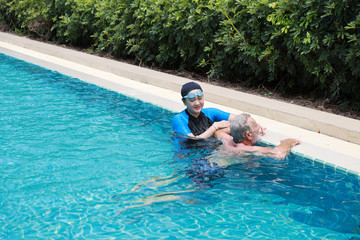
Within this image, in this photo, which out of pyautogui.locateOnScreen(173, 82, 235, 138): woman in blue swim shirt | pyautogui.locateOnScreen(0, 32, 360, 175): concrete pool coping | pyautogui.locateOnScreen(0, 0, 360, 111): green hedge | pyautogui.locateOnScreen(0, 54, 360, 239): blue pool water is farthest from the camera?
pyautogui.locateOnScreen(0, 0, 360, 111): green hedge

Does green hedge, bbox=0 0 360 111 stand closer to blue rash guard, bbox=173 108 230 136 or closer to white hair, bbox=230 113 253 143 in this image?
blue rash guard, bbox=173 108 230 136

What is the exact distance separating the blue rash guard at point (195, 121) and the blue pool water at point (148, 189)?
0.62 ft

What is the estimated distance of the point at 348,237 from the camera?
4168 mm

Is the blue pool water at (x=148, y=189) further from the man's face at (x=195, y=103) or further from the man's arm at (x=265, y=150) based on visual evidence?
the man's face at (x=195, y=103)

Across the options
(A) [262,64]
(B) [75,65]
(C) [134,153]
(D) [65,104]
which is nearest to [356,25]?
(A) [262,64]

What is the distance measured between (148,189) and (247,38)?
5.07 metres

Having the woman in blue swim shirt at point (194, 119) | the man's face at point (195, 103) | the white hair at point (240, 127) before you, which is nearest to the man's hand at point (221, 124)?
the woman in blue swim shirt at point (194, 119)

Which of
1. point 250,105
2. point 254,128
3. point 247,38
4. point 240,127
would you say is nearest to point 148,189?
point 240,127

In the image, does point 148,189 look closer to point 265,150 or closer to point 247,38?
point 265,150

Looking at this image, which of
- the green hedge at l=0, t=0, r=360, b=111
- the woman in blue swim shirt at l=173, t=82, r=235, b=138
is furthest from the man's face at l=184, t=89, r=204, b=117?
the green hedge at l=0, t=0, r=360, b=111

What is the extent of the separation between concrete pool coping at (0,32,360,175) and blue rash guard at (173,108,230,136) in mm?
767

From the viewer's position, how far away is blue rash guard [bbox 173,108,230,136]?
6.27 meters

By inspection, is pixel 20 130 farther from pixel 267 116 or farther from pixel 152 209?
pixel 267 116

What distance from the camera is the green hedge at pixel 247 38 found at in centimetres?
764
